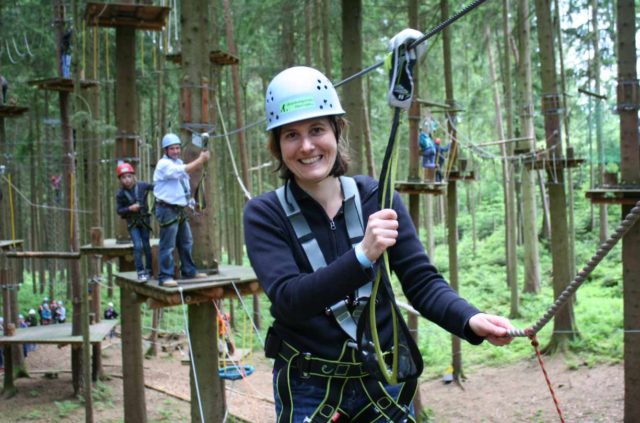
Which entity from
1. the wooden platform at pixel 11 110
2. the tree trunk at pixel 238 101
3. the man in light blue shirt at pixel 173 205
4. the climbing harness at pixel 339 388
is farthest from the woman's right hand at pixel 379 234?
the wooden platform at pixel 11 110

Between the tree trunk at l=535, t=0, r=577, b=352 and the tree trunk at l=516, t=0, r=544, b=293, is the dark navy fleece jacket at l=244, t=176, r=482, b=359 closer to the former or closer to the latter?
the tree trunk at l=535, t=0, r=577, b=352

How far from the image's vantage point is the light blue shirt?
5.96 m

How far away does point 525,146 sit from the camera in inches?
568

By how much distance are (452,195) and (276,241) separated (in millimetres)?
11429

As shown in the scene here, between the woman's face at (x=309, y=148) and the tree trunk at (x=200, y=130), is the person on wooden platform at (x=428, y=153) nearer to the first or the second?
the tree trunk at (x=200, y=130)

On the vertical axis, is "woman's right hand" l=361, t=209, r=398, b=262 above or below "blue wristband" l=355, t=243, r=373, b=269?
above

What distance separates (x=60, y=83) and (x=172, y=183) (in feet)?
23.2

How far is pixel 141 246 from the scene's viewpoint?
7.09 meters

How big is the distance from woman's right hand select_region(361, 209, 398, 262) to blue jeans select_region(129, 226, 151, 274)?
18.6ft

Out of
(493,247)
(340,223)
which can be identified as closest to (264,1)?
(340,223)

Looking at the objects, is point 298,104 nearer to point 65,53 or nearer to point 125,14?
point 125,14

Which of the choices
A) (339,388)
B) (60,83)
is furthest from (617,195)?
(60,83)

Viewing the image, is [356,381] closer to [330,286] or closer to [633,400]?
[330,286]

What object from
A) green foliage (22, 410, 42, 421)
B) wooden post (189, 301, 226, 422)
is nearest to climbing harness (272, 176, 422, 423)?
wooden post (189, 301, 226, 422)
